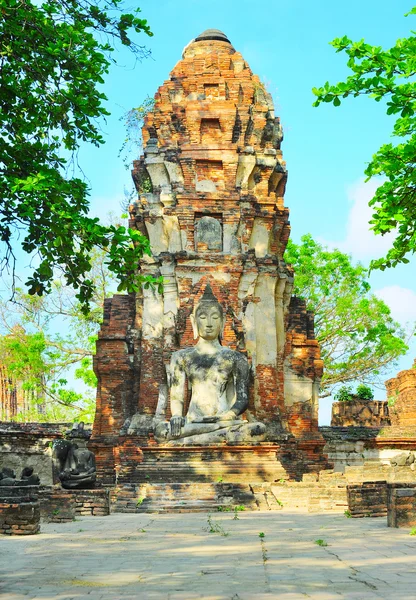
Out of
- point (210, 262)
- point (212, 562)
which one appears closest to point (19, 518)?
point (212, 562)

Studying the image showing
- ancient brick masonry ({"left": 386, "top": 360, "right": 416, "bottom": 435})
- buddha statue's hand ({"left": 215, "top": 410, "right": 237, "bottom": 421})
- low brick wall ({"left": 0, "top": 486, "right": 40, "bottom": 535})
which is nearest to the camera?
low brick wall ({"left": 0, "top": 486, "right": 40, "bottom": 535})

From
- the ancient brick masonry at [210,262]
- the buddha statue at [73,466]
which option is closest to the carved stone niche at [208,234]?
the ancient brick masonry at [210,262]

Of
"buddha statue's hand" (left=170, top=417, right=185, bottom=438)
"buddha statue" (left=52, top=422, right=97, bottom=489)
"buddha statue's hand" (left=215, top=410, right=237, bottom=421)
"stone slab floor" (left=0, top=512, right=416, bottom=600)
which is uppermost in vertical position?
"buddha statue's hand" (left=215, top=410, right=237, bottom=421)

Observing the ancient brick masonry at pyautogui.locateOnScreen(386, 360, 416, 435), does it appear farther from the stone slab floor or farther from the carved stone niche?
the stone slab floor

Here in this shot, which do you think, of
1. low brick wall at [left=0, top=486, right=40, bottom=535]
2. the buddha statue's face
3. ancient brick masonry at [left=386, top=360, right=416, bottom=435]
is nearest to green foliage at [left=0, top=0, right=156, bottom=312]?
low brick wall at [left=0, top=486, right=40, bottom=535]

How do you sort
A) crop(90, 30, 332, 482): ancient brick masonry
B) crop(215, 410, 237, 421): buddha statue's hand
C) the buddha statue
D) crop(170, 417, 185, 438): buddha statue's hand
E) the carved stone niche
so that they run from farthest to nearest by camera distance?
the carved stone niche → crop(90, 30, 332, 482): ancient brick masonry → crop(215, 410, 237, 421): buddha statue's hand → crop(170, 417, 185, 438): buddha statue's hand → the buddha statue

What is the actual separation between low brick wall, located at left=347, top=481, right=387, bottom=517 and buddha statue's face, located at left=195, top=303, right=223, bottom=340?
6.95 metres

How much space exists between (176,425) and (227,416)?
1.03m

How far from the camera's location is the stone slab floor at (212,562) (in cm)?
545

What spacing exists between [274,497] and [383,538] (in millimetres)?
5916

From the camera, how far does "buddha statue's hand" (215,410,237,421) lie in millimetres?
17020

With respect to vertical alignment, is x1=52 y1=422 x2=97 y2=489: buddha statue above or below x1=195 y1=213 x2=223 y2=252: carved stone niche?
below

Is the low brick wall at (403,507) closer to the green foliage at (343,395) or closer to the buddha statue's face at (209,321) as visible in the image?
the buddha statue's face at (209,321)

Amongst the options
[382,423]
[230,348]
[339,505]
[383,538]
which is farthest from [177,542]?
[382,423]
